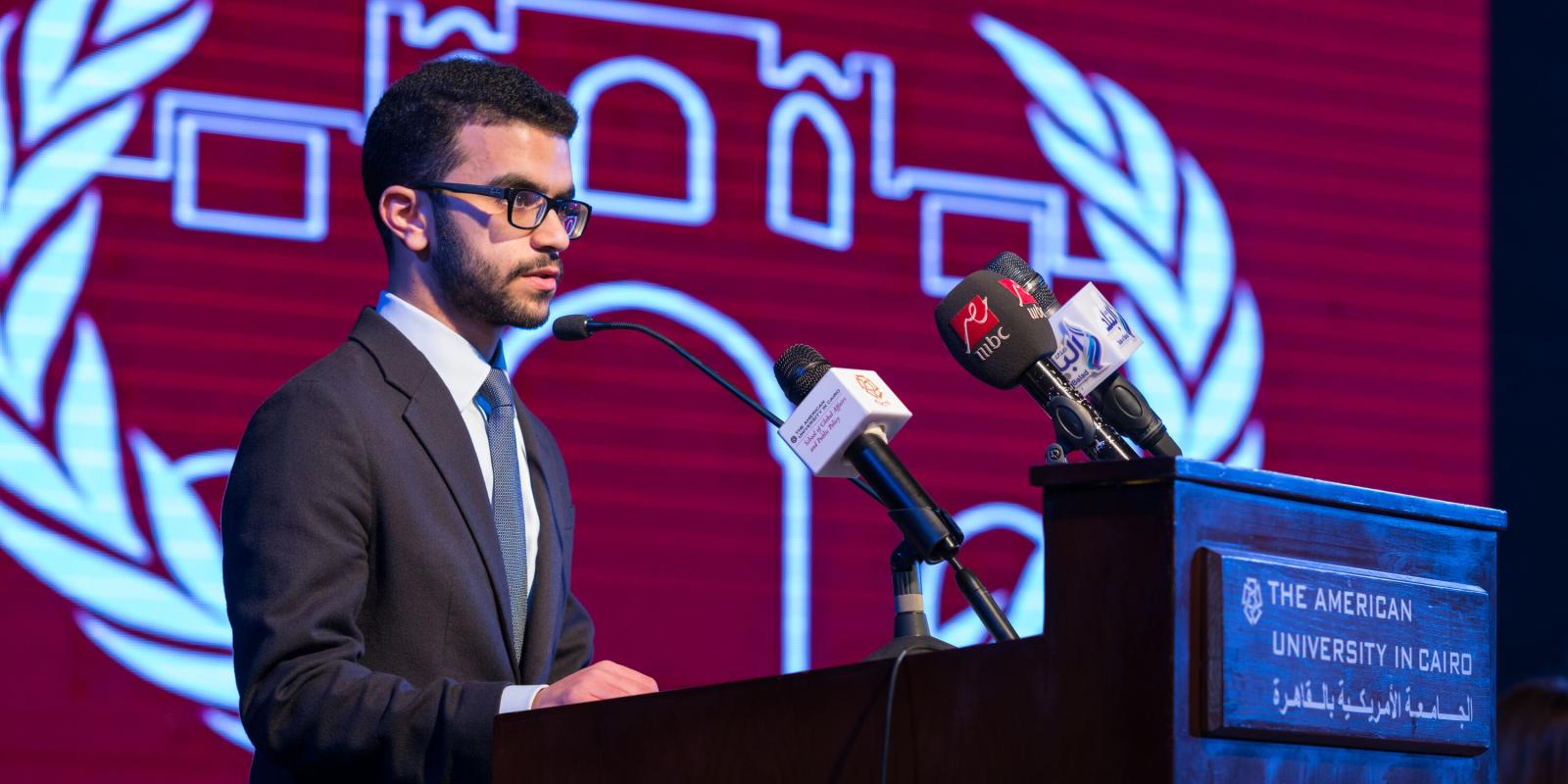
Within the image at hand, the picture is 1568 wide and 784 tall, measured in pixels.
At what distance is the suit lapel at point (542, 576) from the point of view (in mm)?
1967

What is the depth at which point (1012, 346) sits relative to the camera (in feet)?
5.41

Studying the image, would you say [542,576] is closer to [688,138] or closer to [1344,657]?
[1344,657]

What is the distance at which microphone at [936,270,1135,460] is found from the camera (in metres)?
1.57

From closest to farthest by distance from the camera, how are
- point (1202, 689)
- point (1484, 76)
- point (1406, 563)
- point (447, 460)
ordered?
point (1202, 689), point (1406, 563), point (447, 460), point (1484, 76)

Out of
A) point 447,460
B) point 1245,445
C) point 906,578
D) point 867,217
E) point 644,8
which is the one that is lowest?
point 906,578

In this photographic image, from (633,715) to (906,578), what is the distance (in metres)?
0.29

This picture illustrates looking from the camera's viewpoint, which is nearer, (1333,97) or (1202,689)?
(1202,689)

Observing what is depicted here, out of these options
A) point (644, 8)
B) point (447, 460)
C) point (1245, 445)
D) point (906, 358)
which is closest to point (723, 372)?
point (906, 358)

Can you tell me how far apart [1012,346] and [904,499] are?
0.61 feet

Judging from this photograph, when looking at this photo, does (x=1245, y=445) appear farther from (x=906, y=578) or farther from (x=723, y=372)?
(x=906, y=578)

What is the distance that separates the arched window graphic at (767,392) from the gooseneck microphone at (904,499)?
181 centimetres

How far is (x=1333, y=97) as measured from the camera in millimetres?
4121

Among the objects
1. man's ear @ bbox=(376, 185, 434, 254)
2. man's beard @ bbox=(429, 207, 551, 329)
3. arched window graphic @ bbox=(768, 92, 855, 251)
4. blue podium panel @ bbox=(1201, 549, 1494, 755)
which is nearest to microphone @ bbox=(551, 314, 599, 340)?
man's beard @ bbox=(429, 207, 551, 329)

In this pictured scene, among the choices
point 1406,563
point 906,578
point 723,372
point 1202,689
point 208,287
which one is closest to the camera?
point 1202,689
